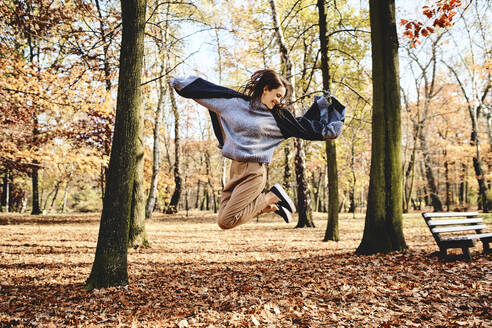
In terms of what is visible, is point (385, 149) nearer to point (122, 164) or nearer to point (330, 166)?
point (330, 166)

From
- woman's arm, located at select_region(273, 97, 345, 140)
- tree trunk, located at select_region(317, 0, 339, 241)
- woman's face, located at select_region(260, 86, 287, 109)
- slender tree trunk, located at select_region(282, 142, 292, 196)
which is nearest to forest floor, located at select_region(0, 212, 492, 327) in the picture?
tree trunk, located at select_region(317, 0, 339, 241)

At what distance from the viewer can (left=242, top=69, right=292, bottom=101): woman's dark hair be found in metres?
3.87

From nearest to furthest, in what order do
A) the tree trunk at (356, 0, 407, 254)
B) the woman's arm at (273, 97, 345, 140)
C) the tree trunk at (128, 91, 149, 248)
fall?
the woman's arm at (273, 97, 345, 140), the tree trunk at (356, 0, 407, 254), the tree trunk at (128, 91, 149, 248)

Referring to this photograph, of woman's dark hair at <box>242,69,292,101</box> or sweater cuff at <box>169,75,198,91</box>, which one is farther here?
sweater cuff at <box>169,75,198,91</box>

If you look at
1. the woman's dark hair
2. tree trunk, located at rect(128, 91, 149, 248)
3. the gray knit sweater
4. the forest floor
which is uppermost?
the woman's dark hair

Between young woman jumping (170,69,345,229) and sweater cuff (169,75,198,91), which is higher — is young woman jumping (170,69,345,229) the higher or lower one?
the lower one

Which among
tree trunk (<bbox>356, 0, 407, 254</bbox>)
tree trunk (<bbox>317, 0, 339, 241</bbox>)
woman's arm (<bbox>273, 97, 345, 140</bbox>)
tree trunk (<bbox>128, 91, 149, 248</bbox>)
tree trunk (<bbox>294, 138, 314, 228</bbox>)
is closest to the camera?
woman's arm (<bbox>273, 97, 345, 140</bbox>)

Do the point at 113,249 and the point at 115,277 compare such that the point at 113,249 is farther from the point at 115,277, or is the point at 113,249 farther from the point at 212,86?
the point at 212,86

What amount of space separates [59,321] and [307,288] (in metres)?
3.47

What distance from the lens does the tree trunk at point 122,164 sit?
220 inches

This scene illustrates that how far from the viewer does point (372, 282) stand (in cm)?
505

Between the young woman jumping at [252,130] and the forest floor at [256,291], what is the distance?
4.41ft

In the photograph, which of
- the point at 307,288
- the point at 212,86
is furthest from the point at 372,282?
the point at 212,86

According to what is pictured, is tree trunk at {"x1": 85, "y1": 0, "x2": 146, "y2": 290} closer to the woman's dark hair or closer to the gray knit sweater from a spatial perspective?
the gray knit sweater
